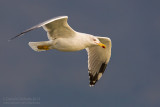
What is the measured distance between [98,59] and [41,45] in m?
1.98

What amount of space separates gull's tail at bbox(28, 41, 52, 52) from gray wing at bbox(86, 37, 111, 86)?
63.8 inches

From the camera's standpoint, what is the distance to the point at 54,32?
8250 millimetres

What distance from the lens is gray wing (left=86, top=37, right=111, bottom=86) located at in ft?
31.8

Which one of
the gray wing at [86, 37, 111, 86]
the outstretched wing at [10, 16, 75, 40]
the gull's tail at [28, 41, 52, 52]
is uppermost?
the outstretched wing at [10, 16, 75, 40]

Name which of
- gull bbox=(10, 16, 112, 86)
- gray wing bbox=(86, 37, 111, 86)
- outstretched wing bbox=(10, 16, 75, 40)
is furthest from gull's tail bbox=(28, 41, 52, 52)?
gray wing bbox=(86, 37, 111, 86)

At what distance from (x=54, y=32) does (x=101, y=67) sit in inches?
86.4

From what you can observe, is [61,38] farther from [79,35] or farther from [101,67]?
[101,67]

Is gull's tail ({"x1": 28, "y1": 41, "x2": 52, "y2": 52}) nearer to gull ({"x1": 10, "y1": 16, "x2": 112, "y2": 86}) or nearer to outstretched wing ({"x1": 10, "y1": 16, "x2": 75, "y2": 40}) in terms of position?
gull ({"x1": 10, "y1": 16, "x2": 112, "y2": 86})

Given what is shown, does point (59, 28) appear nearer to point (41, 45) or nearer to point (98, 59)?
point (41, 45)

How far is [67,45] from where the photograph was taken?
27.0 ft

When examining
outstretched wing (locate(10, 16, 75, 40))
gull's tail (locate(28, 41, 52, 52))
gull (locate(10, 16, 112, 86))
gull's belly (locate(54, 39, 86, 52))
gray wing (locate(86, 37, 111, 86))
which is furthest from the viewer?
gray wing (locate(86, 37, 111, 86))

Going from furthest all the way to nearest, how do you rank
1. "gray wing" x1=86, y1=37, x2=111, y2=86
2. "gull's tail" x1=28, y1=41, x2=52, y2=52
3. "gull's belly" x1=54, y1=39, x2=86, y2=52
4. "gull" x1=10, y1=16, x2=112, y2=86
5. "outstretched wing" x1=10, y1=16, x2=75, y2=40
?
"gray wing" x1=86, y1=37, x2=111, y2=86 → "gull's tail" x1=28, y1=41, x2=52, y2=52 → "gull's belly" x1=54, y1=39, x2=86, y2=52 → "gull" x1=10, y1=16, x2=112, y2=86 → "outstretched wing" x1=10, y1=16, x2=75, y2=40

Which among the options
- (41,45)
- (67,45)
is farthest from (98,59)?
(41,45)

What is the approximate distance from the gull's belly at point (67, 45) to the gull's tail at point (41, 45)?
7.5 inches
